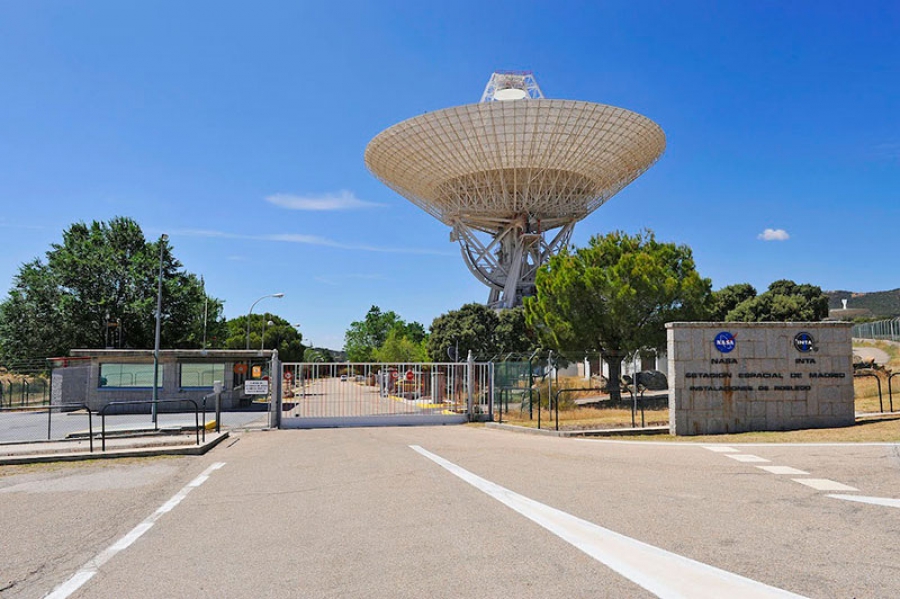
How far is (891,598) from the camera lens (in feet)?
13.5

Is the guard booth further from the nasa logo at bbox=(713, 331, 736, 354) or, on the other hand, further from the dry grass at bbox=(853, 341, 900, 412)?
the dry grass at bbox=(853, 341, 900, 412)

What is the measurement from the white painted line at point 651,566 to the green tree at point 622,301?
24.7 m

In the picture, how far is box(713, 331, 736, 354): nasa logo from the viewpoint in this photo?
1608 cm

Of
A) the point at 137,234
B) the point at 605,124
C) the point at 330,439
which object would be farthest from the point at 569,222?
the point at 330,439

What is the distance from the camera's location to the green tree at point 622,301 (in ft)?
104

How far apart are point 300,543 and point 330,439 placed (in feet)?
39.8

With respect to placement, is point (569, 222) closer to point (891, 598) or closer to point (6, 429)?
point (6, 429)

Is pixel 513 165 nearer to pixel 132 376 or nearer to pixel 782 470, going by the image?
pixel 132 376

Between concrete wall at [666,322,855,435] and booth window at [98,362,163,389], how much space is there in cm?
2596

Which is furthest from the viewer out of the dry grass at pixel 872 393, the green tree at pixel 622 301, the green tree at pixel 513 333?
the green tree at pixel 513 333

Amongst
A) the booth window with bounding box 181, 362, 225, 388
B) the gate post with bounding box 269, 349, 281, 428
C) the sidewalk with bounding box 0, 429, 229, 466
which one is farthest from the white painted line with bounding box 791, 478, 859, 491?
the booth window with bounding box 181, 362, 225, 388

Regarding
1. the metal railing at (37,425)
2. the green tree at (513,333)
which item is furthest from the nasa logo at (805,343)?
the green tree at (513,333)

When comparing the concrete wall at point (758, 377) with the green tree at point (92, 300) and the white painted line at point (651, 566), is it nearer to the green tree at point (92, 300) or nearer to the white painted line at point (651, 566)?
the white painted line at point (651, 566)

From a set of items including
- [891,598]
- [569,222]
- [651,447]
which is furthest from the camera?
[569,222]
